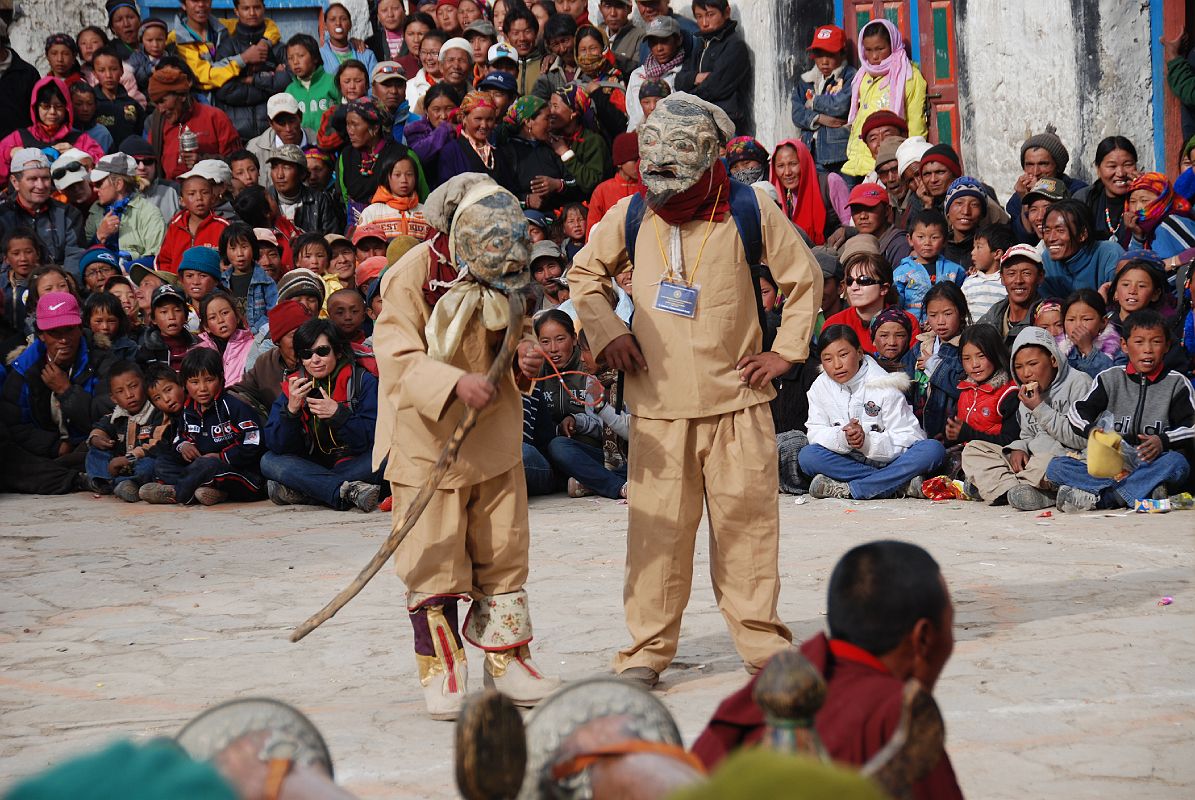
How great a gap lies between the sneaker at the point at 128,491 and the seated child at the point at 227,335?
3.16 feet

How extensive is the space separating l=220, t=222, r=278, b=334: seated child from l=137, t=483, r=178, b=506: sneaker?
5.42 feet

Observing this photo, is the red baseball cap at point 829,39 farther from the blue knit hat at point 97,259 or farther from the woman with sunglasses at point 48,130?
the woman with sunglasses at point 48,130

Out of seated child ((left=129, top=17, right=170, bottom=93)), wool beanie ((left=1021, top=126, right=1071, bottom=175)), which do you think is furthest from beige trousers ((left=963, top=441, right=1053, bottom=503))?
seated child ((left=129, top=17, right=170, bottom=93))

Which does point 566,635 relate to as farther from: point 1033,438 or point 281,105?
point 281,105

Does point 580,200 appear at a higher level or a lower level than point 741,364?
higher

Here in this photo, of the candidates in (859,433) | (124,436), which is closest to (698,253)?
(859,433)

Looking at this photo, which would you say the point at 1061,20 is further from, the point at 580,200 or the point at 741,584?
the point at 741,584

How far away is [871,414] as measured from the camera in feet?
27.1

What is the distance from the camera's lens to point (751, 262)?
4.93m

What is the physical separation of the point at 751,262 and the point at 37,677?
2854mm

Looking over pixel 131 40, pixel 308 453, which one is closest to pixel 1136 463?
pixel 308 453

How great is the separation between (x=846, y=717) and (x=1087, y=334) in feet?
20.8

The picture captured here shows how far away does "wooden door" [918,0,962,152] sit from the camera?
10961 millimetres

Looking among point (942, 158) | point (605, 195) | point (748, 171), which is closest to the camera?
point (942, 158)
